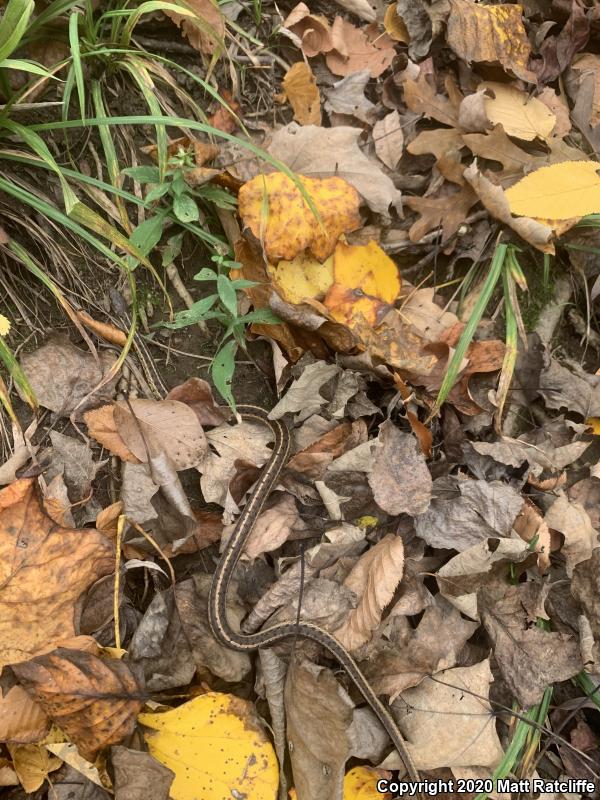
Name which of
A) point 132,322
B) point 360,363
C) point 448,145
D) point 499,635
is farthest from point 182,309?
point 499,635

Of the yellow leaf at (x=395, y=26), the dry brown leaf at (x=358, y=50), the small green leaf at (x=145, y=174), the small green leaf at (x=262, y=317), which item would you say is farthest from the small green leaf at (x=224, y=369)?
the yellow leaf at (x=395, y=26)

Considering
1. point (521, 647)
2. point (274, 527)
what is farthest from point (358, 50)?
point (521, 647)

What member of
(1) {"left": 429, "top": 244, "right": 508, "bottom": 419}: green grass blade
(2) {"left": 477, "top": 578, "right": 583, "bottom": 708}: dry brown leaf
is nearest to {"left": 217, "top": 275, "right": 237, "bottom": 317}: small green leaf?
(1) {"left": 429, "top": 244, "right": 508, "bottom": 419}: green grass blade

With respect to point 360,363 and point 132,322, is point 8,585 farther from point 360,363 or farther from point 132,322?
point 360,363

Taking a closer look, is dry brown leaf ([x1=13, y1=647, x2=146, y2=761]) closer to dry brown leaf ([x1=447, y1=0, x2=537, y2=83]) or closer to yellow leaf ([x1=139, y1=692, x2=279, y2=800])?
yellow leaf ([x1=139, y1=692, x2=279, y2=800])

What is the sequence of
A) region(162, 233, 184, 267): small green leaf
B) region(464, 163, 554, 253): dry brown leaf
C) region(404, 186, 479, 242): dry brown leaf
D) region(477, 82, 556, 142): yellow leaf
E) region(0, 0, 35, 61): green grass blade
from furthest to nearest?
region(477, 82, 556, 142): yellow leaf < region(404, 186, 479, 242): dry brown leaf < region(464, 163, 554, 253): dry brown leaf < region(162, 233, 184, 267): small green leaf < region(0, 0, 35, 61): green grass blade

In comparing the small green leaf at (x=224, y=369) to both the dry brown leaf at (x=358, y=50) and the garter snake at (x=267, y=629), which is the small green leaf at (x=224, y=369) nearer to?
the garter snake at (x=267, y=629)
